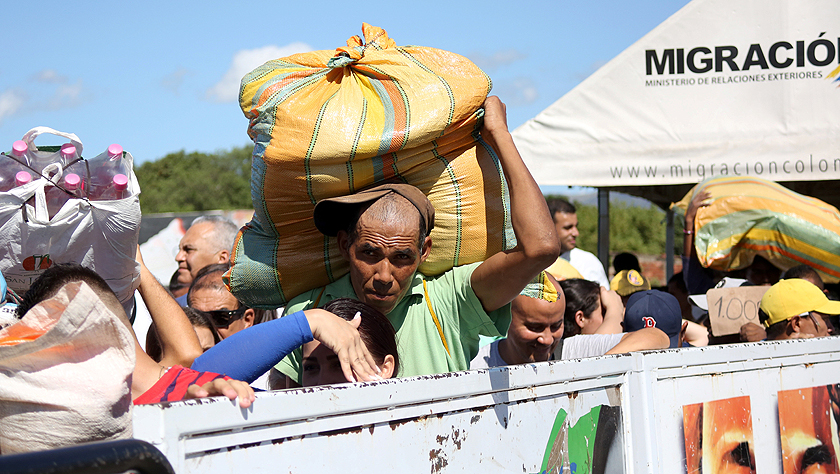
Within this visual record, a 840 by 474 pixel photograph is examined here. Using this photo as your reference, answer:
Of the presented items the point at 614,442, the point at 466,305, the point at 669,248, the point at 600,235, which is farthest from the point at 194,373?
the point at 669,248

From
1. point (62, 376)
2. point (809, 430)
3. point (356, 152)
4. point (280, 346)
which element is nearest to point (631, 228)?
point (809, 430)

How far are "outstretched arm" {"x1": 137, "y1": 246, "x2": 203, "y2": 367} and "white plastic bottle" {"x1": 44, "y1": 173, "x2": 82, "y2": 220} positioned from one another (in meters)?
0.46

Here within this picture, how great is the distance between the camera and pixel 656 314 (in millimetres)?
3863

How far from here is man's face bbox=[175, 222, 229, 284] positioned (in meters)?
5.15

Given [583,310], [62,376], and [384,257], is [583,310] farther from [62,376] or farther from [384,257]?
[62,376]

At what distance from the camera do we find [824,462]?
283cm

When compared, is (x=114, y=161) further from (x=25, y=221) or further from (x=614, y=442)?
(x=614, y=442)

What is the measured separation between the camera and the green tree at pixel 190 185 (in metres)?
42.9

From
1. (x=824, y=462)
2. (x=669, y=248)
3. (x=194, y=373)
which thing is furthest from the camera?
(x=669, y=248)

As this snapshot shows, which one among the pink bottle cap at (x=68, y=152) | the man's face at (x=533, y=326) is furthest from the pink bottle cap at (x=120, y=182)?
the man's face at (x=533, y=326)

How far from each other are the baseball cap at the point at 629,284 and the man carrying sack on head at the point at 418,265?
12.0 ft

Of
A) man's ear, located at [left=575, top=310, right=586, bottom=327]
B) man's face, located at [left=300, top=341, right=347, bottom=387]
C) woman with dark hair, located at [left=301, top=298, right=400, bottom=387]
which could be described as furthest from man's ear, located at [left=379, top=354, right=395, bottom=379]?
man's ear, located at [left=575, top=310, right=586, bottom=327]

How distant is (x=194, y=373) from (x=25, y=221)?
79 cm

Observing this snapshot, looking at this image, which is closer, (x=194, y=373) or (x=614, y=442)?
(x=194, y=373)
